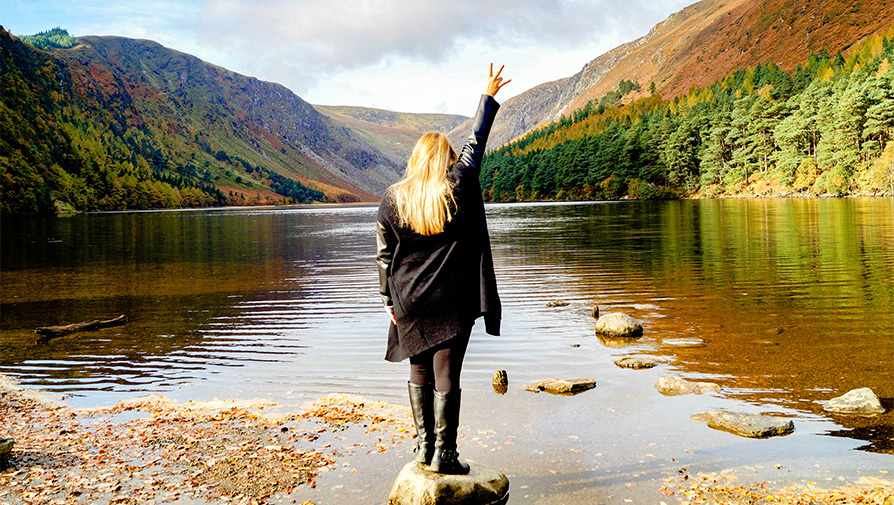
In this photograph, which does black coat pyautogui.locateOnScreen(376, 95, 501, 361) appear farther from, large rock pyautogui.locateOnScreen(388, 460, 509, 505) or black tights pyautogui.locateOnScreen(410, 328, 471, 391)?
large rock pyautogui.locateOnScreen(388, 460, 509, 505)

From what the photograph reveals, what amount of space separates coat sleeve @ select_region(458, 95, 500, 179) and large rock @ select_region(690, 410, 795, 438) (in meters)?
A: 4.59

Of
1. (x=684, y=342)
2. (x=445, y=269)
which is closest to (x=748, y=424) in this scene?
(x=445, y=269)

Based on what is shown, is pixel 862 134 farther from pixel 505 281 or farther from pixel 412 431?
pixel 412 431

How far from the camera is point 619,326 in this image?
13.4m

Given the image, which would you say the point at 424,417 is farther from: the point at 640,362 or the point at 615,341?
the point at 615,341

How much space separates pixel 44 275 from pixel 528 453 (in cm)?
3002

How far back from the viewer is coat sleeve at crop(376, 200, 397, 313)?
5.70 meters

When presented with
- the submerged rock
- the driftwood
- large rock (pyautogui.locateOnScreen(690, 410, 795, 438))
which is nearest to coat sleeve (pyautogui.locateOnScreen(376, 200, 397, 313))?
large rock (pyautogui.locateOnScreen(690, 410, 795, 438))

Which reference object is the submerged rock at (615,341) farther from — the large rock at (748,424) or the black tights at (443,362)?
the black tights at (443,362)

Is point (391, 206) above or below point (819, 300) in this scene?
above

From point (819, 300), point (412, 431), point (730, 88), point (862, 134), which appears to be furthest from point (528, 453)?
point (730, 88)

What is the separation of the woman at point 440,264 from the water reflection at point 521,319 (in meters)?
3.85

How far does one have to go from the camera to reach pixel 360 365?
1153cm

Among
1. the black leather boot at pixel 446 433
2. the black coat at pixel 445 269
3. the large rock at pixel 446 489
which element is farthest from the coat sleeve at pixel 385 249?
the large rock at pixel 446 489
